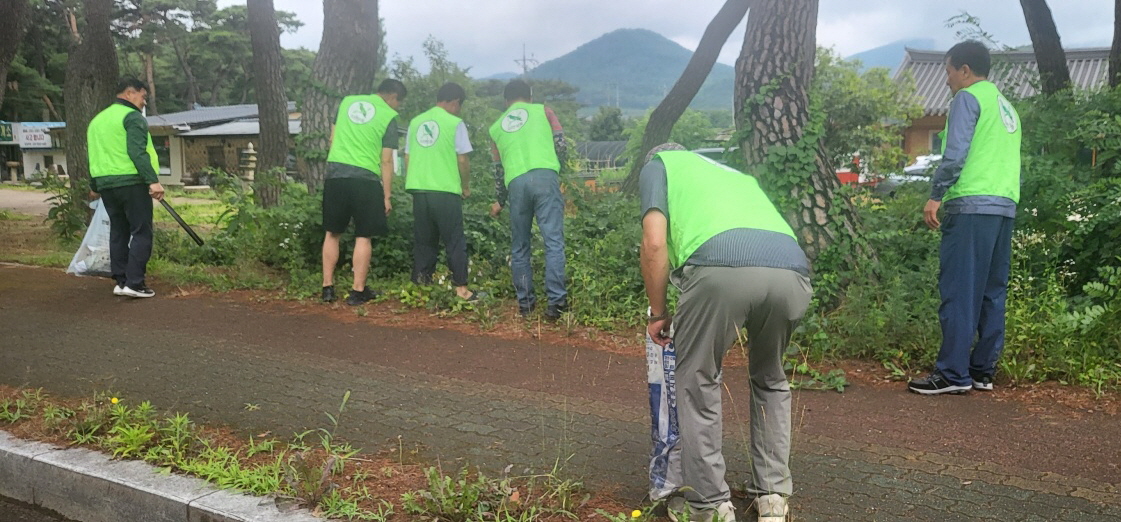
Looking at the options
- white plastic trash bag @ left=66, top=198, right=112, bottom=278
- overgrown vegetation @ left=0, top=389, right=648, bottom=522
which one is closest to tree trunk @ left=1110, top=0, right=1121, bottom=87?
overgrown vegetation @ left=0, top=389, right=648, bottom=522

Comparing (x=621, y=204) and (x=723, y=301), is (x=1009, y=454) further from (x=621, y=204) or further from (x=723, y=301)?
(x=621, y=204)

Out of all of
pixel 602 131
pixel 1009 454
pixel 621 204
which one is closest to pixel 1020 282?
pixel 1009 454

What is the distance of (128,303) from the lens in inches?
281

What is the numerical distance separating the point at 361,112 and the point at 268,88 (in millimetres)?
5645

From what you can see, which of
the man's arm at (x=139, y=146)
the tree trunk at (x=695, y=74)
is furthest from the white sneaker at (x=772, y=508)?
the tree trunk at (x=695, y=74)

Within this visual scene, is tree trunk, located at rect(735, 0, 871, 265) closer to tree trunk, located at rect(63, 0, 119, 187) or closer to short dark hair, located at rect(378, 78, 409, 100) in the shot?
short dark hair, located at rect(378, 78, 409, 100)

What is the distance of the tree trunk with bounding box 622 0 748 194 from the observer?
13.0m

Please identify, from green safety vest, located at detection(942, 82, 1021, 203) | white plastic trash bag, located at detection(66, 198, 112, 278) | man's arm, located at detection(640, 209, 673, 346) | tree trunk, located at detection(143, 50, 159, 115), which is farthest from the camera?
tree trunk, located at detection(143, 50, 159, 115)

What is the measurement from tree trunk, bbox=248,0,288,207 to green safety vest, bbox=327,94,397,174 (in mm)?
5231

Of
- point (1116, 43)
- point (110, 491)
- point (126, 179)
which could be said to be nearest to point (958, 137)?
point (110, 491)

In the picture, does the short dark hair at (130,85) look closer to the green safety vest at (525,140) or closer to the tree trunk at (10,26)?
the green safety vest at (525,140)

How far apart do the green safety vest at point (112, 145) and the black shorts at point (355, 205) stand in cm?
158

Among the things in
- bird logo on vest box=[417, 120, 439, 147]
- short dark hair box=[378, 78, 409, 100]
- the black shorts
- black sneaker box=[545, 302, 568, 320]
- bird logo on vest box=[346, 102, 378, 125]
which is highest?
short dark hair box=[378, 78, 409, 100]

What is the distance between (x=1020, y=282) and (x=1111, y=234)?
617 millimetres
